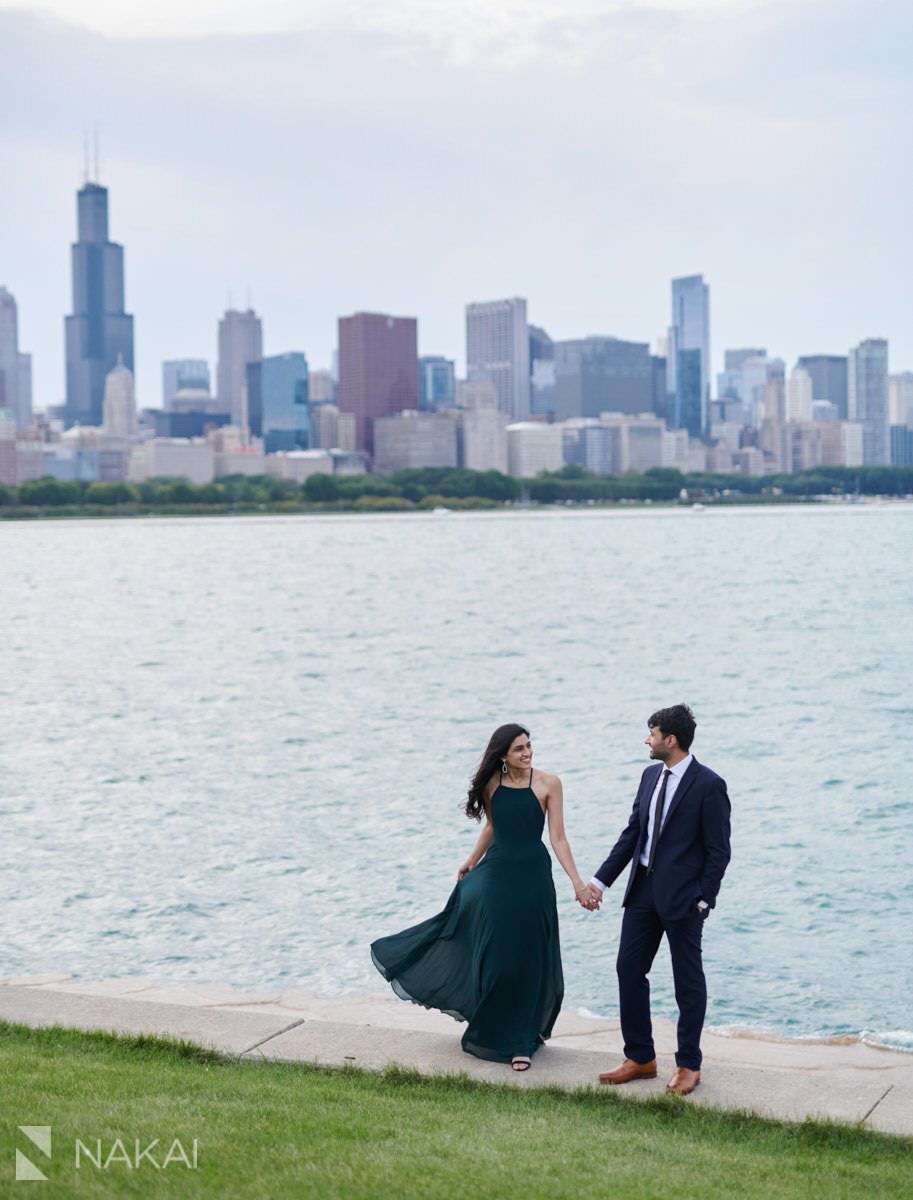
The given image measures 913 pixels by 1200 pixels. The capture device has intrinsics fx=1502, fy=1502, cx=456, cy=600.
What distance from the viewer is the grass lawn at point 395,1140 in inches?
227

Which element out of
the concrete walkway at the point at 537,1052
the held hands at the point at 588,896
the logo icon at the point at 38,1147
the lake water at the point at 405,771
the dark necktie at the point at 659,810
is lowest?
the lake water at the point at 405,771

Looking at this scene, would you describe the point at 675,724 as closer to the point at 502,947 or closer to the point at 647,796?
the point at 647,796

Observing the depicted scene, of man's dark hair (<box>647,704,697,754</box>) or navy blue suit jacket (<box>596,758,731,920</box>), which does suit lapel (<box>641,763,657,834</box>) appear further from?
man's dark hair (<box>647,704,697,754</box>)

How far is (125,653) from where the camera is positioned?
46219 mm

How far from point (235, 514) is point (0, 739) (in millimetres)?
169595

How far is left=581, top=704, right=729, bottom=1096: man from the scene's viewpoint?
7.20m

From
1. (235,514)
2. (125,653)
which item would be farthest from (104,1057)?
(235,514)

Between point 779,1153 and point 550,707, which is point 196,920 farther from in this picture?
point 550,707

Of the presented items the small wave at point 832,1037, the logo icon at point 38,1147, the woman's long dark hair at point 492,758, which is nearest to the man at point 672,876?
the woman's long dark hair at point 492,758

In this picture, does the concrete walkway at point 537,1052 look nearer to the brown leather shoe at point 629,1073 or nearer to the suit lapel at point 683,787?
the brown leather shoe at point 629,1073

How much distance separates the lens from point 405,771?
24016 mm

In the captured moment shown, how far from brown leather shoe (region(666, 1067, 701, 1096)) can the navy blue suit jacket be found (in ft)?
2.63

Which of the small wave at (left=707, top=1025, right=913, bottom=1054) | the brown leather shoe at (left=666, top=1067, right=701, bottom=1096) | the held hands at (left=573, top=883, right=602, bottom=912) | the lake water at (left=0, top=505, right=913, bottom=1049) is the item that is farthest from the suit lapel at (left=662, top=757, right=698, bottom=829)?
the lake water at (left=0, top=505, right=913, bottom=1049)

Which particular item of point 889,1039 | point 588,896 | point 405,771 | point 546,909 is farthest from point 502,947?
point 405,771
